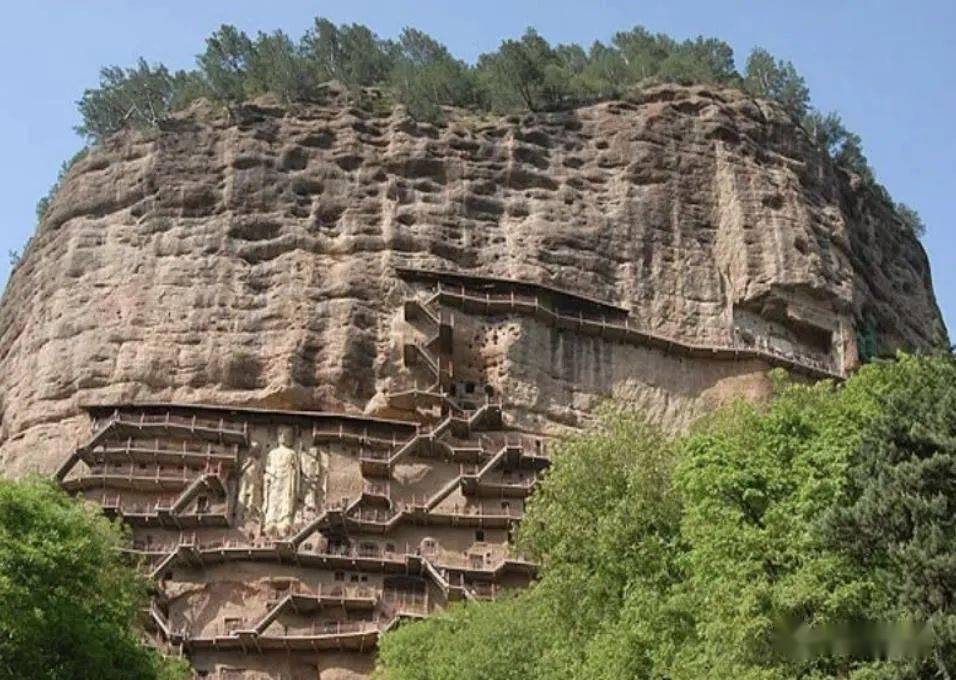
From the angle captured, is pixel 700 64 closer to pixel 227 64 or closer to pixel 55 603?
pixel 227 64

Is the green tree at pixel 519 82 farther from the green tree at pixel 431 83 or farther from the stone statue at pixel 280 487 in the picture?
the stone statue at pixel 280 487

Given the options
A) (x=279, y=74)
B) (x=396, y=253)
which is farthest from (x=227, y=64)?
(x=396, y=253)

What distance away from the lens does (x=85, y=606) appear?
25438 millimetres

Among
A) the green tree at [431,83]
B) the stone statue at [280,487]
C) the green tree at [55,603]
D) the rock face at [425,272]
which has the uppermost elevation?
the green tree at [431,83]

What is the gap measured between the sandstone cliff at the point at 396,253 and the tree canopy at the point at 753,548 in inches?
598

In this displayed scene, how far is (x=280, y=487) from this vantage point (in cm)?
4147

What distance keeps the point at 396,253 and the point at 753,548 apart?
26.8 metres

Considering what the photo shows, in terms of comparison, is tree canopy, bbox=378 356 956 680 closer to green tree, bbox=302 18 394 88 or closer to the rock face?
the rock face

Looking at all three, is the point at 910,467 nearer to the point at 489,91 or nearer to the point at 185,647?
the point at 185,647

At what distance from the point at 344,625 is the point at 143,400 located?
10.2 meters

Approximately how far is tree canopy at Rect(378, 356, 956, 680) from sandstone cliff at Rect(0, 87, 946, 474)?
49.9 feet

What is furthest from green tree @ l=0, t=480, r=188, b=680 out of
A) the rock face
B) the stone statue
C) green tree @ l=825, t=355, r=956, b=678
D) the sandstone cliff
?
the sandstone cliff

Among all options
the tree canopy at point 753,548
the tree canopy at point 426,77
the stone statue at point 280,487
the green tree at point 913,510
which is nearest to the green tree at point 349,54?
the tree canopy at point 426,77

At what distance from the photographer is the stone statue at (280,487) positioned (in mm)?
40750
